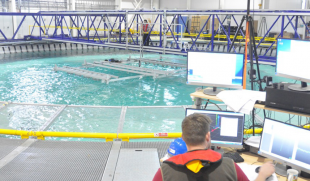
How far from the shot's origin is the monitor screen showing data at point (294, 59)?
10.7 ft

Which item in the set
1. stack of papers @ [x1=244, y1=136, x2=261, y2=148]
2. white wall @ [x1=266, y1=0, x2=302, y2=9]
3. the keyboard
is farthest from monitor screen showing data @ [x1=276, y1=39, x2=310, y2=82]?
white wall @ [x1=266, y1=0, x2=302, y2=9]

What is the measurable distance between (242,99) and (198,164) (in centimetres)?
169

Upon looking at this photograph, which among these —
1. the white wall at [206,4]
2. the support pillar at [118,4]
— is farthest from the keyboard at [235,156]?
the support pillar at [118,4]

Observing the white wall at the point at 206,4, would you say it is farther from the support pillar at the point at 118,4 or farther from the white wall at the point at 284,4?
the support pillar at the point at 118,4

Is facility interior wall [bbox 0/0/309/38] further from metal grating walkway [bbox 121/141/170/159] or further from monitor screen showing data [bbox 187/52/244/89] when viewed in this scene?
monitor screen showing data [bbox 187/52/244/89]

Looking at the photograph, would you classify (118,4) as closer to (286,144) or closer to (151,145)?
(151,145)

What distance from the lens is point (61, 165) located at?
4.14m

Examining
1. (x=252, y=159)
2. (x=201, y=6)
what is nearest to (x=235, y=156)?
(x=252, y=159)

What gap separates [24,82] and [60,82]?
4.23ft

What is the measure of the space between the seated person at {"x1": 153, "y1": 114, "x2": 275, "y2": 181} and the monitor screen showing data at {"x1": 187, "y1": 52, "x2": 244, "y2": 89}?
1994 millimetres

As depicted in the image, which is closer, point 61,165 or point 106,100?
point 61,165

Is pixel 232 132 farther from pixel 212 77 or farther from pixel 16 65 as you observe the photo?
pixel 16 65

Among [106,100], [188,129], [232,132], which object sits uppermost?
[188,129]

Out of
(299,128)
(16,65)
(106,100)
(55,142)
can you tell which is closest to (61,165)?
(55,142)
